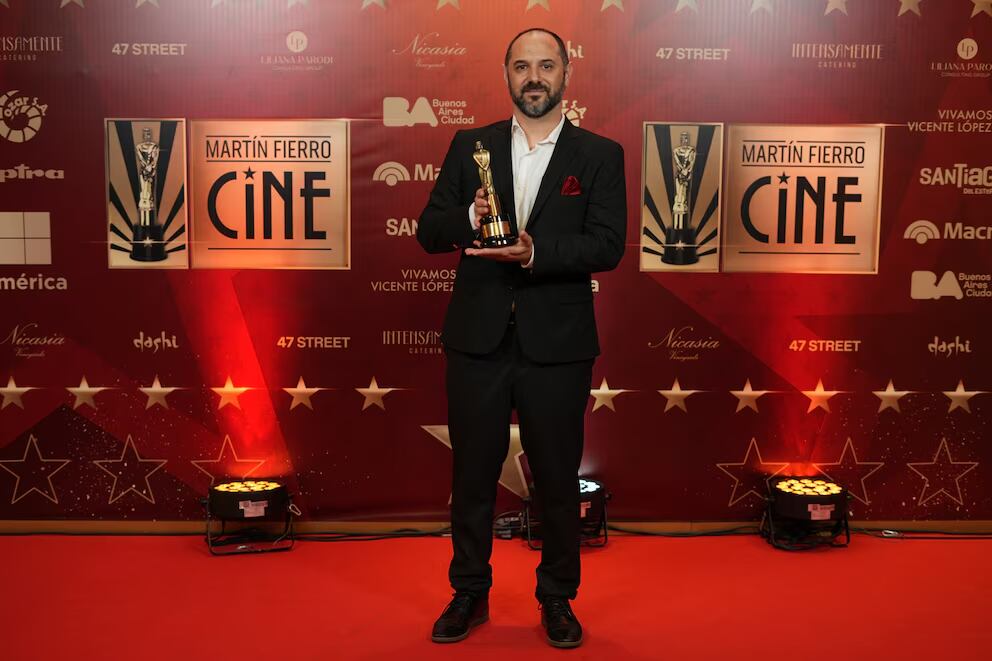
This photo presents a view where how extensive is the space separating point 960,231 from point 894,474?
103cm

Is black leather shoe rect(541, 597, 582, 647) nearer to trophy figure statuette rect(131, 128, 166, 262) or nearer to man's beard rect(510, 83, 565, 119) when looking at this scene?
man's beard rect(510, 83, 565, 119)

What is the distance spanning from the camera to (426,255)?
3.58m

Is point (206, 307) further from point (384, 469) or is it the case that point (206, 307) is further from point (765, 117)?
point (765, 117)

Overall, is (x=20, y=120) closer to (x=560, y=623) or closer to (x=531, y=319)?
(x=531, y=319)

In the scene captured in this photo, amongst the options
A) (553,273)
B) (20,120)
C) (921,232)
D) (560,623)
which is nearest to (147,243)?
(20,120)

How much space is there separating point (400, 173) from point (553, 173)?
112 centimetres

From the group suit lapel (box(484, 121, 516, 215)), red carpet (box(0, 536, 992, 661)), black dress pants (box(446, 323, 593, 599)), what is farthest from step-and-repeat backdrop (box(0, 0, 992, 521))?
black dress pants (box(446, 323, 593, 599))

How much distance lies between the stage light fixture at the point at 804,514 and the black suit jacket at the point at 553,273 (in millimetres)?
1308

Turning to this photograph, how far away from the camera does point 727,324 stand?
Result: 3.65 metres

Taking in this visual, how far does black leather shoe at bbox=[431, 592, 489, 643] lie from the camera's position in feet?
8.66

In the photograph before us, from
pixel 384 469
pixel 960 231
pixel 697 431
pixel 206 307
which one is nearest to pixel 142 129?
pixel 206 307

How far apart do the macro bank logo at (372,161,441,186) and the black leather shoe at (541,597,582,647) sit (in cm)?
173

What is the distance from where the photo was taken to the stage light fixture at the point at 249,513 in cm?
343

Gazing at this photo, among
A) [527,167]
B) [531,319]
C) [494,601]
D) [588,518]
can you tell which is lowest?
[494,601]
